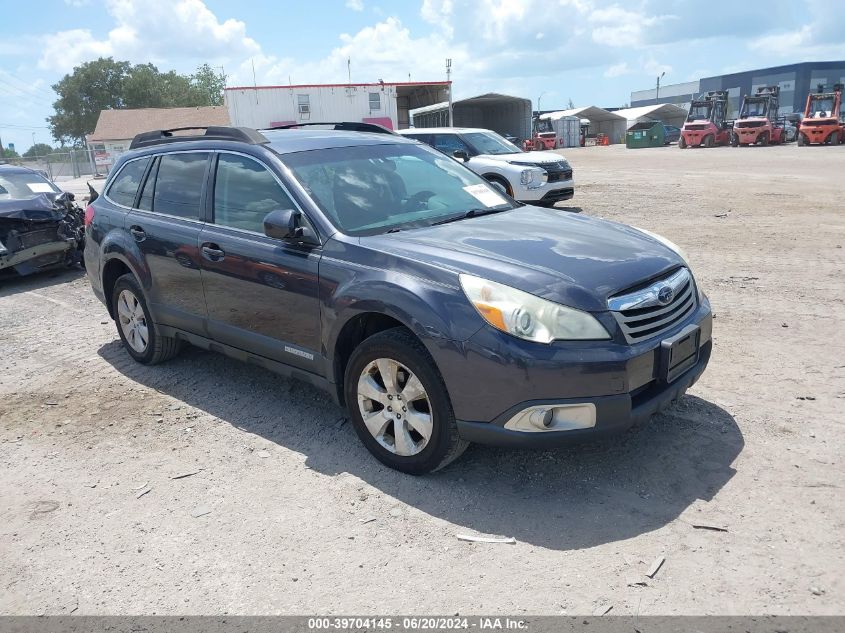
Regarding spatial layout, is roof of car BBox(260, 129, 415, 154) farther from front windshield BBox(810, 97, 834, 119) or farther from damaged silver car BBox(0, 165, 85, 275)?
front windshield BBox(810, 97, 834, 119)

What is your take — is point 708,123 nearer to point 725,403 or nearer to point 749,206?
point 749,206

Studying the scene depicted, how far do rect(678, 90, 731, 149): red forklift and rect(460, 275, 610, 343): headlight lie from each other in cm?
4096

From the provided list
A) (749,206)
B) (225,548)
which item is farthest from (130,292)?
(749,206)

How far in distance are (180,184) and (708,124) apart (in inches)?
1589

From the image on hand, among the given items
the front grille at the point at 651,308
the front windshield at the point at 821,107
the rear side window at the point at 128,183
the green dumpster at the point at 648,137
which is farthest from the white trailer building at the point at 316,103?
the front grille at the point at 651,308

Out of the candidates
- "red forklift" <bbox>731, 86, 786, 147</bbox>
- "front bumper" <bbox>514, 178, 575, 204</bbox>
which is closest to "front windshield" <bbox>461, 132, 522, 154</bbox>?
"front bumper" <bbox>514, 178, 575, 204</bbox>

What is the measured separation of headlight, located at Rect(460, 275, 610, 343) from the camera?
3.11 meters

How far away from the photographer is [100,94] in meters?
79.7

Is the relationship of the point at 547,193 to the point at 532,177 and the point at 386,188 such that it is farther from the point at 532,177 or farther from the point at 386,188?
the point at 386,188

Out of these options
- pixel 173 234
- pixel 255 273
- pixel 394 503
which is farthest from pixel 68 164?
pixel 394 503

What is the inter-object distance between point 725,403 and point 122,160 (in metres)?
5.17

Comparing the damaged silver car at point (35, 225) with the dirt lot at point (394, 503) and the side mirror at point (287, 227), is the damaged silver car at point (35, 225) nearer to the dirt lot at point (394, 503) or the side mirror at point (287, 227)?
the dirt lot at point (394, 503)

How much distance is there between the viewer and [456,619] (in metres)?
2.60

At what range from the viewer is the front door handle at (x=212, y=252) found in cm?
443
